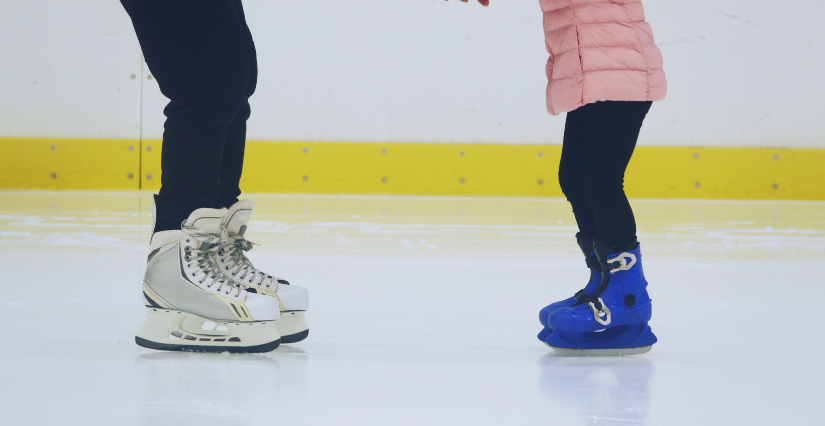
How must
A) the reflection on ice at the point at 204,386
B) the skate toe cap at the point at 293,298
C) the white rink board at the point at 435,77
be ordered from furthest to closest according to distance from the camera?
1. the white rink board at the point at 435,77
2. the skate toe cap at the point at 293,298
3. the reflection on ice at the point at 204,386

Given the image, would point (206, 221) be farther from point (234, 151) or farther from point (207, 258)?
point (234, 151)

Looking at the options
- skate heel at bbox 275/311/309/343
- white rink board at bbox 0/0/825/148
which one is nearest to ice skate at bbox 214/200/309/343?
skate heel at bbox 275/311/309/343

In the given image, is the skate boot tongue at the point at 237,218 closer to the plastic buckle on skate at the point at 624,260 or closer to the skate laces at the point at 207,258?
the skate laces at the point at 207,258

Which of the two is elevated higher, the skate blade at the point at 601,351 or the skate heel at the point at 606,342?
the skate heel at the point at 606,342

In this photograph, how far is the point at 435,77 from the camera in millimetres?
4246

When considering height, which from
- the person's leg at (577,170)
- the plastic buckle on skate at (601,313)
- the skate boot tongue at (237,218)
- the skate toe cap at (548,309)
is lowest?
the skate toe cap at (548,309)

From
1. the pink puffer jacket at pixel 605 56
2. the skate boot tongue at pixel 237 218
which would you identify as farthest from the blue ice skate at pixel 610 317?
the skate boot tongue at pixel 237 218

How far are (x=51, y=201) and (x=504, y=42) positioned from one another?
2.53 metres

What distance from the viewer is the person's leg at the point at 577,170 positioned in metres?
1.05

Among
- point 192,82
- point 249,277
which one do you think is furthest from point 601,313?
point 192,82

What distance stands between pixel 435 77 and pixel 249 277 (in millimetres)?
3393

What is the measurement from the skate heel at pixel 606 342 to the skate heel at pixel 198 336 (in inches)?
14.4

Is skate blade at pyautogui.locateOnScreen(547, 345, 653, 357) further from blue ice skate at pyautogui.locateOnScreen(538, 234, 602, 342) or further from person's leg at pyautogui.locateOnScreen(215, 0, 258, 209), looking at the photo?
person's leg at pyautogui.locateOnScreen(215, 0, 258, 209)

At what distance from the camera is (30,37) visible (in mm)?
4293
